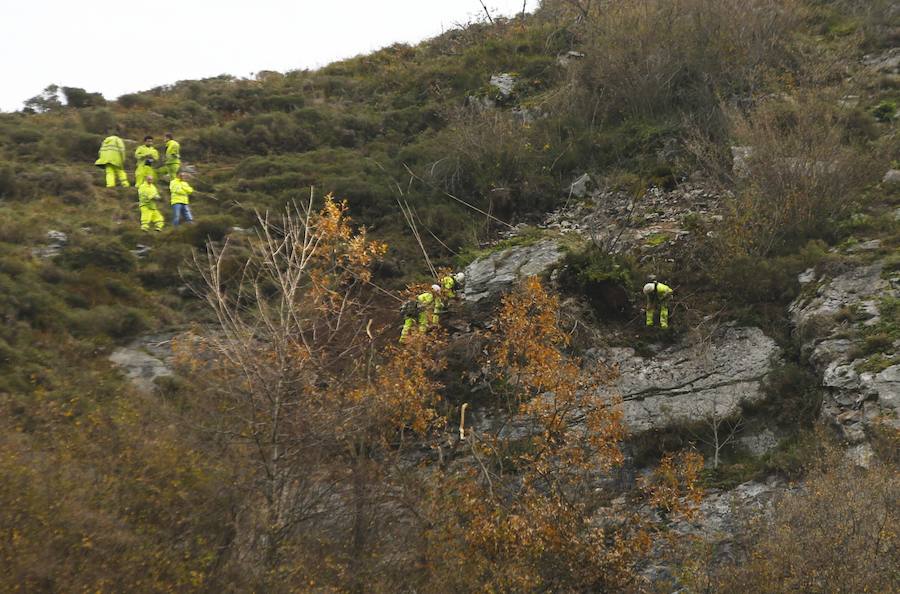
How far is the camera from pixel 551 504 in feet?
33.6

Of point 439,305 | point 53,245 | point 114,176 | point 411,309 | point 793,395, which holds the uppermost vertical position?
point 114,176

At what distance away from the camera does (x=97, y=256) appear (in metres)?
16.3

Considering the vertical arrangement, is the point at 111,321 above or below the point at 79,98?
below

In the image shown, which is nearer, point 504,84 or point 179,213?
point 179,213

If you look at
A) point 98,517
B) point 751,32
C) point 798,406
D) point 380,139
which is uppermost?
point 751,32

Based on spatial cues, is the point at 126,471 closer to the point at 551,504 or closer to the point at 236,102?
the point at 551,504

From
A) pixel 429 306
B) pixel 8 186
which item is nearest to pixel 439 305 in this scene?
pixel 429 306

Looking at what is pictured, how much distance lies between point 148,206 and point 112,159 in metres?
2.20

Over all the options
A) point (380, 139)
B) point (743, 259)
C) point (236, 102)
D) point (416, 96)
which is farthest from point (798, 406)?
point (236, 102)

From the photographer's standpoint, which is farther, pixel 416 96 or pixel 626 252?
pixel 416 96

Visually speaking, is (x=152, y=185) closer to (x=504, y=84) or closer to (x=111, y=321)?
(x=111, y=321)

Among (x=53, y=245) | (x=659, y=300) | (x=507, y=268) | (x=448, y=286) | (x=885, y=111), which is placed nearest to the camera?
(x=659, y=300)

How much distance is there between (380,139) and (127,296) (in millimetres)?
11011

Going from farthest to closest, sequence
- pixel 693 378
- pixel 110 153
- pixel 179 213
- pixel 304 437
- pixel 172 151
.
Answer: pixel 110 153
pixel 172 151
pixel 179 213
pixel 693 378
pixel 304 437
